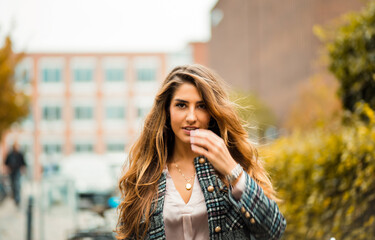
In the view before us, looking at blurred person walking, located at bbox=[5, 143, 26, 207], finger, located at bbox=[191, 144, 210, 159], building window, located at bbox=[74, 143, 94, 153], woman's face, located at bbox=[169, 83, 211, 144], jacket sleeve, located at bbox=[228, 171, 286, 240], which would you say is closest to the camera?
jacket sleeve, located at bbox=[228, 171, 286, 240]

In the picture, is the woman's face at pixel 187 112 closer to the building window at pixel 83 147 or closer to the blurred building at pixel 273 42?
the blurred building at pixel 273 42

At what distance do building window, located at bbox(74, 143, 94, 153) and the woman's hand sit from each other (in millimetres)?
59611

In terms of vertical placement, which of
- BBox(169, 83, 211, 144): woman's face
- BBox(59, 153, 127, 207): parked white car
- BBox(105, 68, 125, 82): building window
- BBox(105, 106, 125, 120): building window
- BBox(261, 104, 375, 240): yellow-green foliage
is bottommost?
BBox(59, 153, 127, 207): parked white car

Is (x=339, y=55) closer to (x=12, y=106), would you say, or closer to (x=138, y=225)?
(x=138, y=225)

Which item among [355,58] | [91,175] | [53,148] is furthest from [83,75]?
[355,58]

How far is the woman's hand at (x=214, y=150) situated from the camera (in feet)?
7.05

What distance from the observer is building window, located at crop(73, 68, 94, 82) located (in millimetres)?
60938

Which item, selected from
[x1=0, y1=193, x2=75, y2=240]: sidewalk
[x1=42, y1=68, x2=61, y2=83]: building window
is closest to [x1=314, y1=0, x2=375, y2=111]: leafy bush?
[x1=0, y1=193, x2=75, y2=240]: sidewalk

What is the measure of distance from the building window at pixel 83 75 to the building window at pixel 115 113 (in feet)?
13.6

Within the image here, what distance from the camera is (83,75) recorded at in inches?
2415

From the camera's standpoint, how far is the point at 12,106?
16312mm

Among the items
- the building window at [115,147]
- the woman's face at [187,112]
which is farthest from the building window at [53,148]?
the woman's face at [187,112]

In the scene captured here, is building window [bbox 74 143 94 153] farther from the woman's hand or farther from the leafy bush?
the woman's hand

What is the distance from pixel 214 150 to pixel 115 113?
59.9 m
